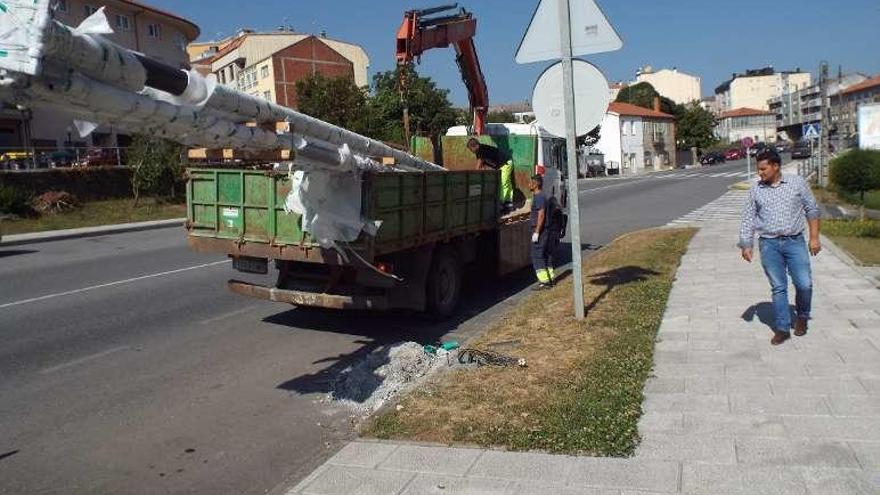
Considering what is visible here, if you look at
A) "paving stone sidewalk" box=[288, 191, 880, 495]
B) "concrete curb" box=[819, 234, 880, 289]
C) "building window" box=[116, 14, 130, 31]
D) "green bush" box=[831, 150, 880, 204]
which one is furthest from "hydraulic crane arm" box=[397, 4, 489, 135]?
"building window" box=[116, 14, 130, 31]

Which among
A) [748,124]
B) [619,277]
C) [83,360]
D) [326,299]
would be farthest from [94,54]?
[748,124]

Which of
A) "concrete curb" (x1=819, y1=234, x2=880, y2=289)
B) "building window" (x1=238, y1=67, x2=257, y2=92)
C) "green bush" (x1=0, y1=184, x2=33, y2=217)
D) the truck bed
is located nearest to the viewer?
the truck bed

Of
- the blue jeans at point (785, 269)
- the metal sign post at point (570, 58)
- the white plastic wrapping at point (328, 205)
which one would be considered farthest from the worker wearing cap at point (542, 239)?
the blue jeans at point (785, 269)

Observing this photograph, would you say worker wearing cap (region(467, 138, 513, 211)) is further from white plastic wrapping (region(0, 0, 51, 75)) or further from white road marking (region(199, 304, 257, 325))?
white plastic wrapping (region(0, 0, 51, 75))

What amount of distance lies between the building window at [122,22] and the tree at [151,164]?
22032mm

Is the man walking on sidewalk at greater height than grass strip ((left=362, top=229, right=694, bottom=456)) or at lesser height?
greater

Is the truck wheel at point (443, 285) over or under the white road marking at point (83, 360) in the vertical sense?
over

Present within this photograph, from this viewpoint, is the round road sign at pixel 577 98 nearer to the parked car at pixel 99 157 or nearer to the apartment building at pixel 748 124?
the parked car at pixel 99 157

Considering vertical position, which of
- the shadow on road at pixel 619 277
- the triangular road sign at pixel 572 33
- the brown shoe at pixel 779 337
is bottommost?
the brown shoe at pixel 779 337

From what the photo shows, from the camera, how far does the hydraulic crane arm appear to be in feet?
44.0

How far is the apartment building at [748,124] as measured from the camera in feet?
474

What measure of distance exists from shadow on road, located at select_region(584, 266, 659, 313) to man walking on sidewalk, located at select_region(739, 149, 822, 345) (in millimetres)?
2382

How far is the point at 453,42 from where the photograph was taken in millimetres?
14742

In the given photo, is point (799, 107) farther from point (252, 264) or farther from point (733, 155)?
point (252, 264)
